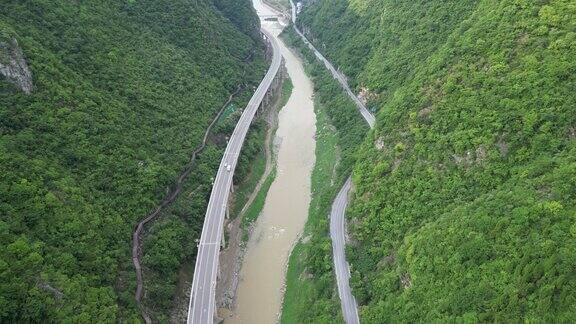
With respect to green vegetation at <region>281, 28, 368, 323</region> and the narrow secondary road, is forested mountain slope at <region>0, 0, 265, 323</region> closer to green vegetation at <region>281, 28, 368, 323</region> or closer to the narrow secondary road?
green vegetation at <region>281, 28, 368, 323</region>

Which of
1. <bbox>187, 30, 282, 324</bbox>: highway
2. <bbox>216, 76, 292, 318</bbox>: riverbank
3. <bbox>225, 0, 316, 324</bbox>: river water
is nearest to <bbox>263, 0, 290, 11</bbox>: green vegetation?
<bbox>225, 0, 316, 324</bbox>: river water

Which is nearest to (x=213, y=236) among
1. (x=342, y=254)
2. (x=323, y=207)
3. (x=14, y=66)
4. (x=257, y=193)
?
(x=323, y=207)

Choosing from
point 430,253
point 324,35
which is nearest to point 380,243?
point 430,253

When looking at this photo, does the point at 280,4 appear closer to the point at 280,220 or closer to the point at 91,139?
the point at 280,220

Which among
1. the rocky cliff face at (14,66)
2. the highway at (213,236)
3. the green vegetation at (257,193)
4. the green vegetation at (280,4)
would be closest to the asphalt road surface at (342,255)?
the green vegetation at (257,193)

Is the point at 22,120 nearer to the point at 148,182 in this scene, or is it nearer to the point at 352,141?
the point at 148,182

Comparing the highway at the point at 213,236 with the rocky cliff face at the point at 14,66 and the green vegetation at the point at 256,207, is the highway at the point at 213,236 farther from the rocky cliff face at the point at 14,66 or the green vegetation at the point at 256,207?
the rocky cliff face at the point at 14,66
